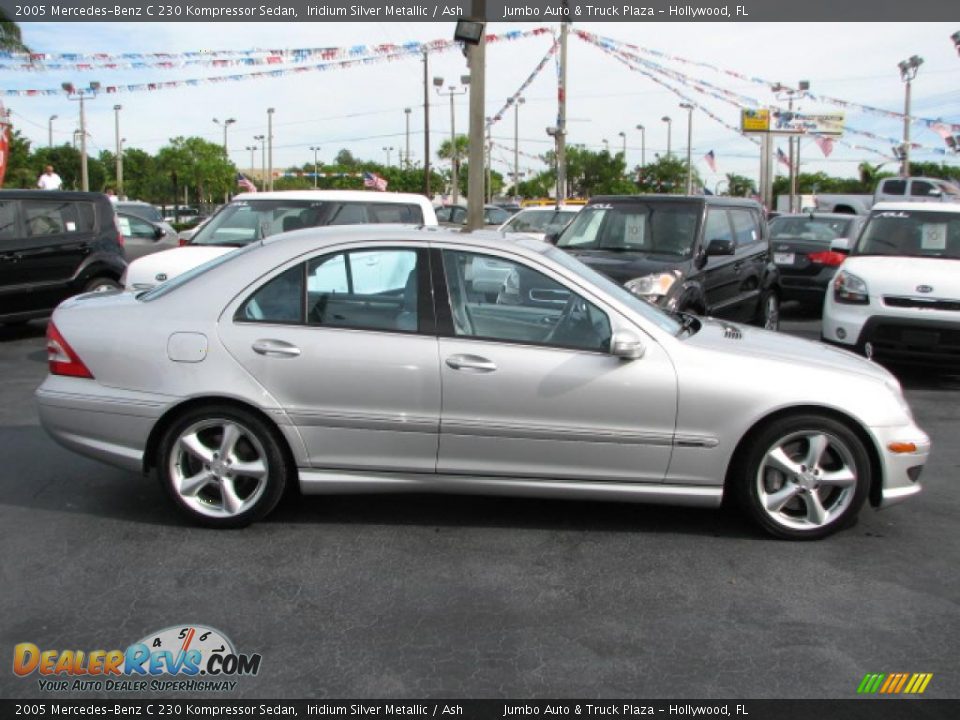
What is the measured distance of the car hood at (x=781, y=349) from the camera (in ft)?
14.8

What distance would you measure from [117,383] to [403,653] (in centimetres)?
217

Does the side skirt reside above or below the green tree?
below

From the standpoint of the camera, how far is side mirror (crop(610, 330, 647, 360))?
4.29 meters

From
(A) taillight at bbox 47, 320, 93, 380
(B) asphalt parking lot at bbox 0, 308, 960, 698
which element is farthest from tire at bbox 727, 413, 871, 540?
(A) taillight at bbox 47, 320, 93, 380

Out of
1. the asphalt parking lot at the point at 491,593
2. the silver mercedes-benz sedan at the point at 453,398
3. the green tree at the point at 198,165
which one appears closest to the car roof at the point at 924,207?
the asphalt parking lot at the point at 491,593

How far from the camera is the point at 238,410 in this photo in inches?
176

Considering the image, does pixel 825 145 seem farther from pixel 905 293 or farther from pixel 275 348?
pixel 275 348

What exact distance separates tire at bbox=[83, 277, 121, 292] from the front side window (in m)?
7.72

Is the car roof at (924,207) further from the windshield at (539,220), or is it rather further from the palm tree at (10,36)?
the palm tree at (10,36)

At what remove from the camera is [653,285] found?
8.30m

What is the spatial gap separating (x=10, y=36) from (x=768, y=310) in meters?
24.1

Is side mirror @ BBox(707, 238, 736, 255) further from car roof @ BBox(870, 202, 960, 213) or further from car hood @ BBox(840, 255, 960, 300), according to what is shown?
car roof @ BBox(870, 202, 960, 213)

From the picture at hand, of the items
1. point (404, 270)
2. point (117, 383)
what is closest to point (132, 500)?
point (117, 383)
